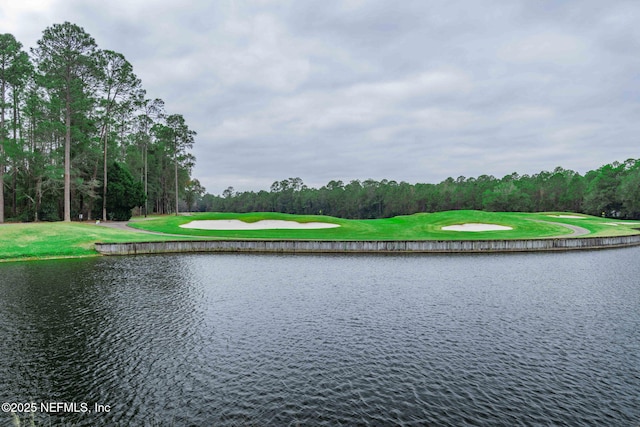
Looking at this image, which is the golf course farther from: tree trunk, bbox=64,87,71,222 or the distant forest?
the distant forest

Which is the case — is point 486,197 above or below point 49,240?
above

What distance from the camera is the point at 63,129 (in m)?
45.9

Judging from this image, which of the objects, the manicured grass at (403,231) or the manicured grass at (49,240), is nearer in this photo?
the manicured grass at (49,240)

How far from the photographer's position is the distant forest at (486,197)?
316 ft

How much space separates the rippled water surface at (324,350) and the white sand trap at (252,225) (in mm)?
25451

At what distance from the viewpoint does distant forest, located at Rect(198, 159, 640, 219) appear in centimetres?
9638

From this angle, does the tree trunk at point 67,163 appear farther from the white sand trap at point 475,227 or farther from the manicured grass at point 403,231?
the white sand trap at point 475,227

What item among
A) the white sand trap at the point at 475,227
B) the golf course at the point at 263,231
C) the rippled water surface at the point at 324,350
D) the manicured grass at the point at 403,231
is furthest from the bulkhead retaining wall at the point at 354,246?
the rippled water surface at the point at 324,350

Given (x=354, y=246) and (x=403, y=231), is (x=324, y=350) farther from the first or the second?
(x=403, y=231)

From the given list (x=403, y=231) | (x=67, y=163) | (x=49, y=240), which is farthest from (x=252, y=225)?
(x=67, y=163)

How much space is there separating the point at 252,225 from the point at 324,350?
39343mm

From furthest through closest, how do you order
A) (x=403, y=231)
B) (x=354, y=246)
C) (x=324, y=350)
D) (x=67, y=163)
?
1. (x=67, y=163)
2. (x=403, y=231)
3. (x=354, y=246)
4. (x=324, y=350)

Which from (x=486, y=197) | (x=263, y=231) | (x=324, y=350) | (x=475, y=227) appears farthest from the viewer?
(x=486, y=197)

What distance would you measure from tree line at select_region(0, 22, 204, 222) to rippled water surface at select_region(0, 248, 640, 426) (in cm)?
3682
